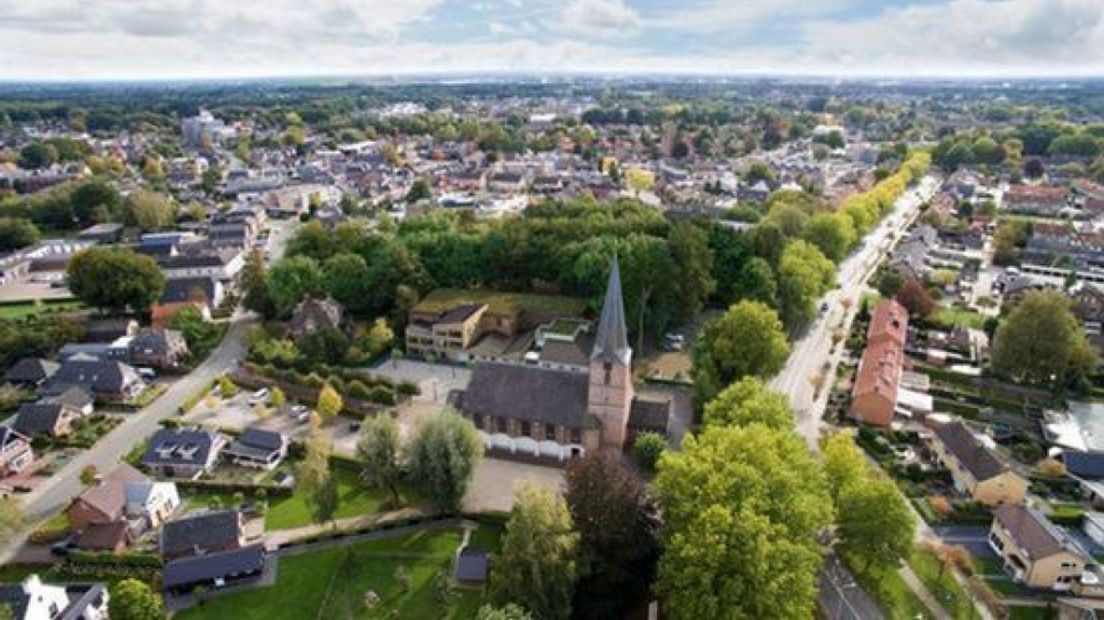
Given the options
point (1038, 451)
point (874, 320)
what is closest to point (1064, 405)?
point (1038, 451)

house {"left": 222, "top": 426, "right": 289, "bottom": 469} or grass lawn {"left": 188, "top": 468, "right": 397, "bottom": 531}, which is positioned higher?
house {"left": 222, "top": 426, "right": 289, "bottom": 469}

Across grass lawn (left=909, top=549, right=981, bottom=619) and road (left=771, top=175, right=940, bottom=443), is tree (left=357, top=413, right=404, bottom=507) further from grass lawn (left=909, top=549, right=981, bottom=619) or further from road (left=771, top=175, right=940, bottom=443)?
grass lawn (left=909, top=549, right=981, bottom=619)

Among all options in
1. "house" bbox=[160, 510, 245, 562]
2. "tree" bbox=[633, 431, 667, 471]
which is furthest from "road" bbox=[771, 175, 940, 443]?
"house" bbox=[160, 510, 245, 562]

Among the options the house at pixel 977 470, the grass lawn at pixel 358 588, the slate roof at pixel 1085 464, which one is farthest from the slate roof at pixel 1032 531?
the grass lawn at pixel 358 588

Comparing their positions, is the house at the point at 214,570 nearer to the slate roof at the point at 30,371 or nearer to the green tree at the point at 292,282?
the slate roof at the point at 30,371

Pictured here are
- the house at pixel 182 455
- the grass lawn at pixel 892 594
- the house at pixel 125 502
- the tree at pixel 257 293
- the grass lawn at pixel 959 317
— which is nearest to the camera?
the grass lawn at pixel 892 594

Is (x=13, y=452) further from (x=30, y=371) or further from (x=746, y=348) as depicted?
(x=746, y=348)
